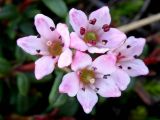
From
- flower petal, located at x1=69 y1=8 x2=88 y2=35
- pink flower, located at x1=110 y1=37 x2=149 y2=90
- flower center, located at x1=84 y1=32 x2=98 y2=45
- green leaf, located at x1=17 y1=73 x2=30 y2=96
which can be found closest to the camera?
flower petal, located at x1=69 y1=8 x2=88 y2=35

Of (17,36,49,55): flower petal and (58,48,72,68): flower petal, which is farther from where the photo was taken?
(17,36,49,55): flower petal

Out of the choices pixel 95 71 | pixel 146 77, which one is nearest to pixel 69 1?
pixel 146 77

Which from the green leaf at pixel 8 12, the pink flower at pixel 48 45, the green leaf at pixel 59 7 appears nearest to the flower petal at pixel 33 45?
the pink flower at pixel 48 45

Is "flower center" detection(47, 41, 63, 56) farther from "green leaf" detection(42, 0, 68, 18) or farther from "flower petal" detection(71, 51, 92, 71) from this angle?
"green leaf" detection(42, 0, 68, 18)

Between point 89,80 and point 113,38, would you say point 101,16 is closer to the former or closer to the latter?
point 113,38

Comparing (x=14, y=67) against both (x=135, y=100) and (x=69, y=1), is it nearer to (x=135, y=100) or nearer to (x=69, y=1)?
(x=69, y=1)

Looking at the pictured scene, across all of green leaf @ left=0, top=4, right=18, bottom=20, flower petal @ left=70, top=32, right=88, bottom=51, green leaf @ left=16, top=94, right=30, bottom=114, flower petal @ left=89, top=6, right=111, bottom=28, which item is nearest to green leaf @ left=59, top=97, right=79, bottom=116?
green leaf @ left=16, top=94, right=30, bottom=114

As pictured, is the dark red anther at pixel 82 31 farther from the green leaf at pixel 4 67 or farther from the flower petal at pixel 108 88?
the green leaf at pixel 4 67
